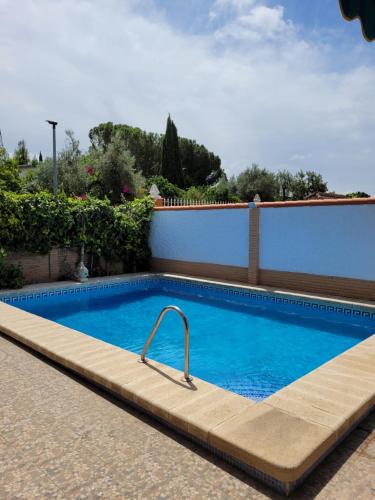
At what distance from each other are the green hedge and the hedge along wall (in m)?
0.88

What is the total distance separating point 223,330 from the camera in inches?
264

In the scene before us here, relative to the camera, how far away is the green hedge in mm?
8852

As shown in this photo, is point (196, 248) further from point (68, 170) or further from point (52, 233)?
point (68, 170)

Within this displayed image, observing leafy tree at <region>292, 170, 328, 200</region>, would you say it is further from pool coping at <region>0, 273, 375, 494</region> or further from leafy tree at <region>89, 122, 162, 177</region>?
pool coping at <region>0, 273, 375, 494</region>

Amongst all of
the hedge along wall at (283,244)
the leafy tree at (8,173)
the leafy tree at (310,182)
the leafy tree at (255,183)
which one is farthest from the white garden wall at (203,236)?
the leafy tree at (310,182)

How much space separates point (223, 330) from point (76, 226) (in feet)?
18.1

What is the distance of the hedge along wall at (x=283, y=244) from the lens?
7.54m

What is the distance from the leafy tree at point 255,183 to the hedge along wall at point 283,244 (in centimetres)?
1954

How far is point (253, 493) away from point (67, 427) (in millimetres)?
1429

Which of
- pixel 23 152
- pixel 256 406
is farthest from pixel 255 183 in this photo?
pixel 256 406

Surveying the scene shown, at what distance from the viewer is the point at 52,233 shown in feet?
31.1

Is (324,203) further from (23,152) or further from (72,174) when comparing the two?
(23,152)

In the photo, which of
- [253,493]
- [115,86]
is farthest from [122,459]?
[115,86]

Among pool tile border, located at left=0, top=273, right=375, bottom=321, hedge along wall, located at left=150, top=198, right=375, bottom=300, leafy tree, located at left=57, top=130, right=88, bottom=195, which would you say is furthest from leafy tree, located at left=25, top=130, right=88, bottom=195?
pool tile border, located at left=0, top=273, right=375, bottom=321
